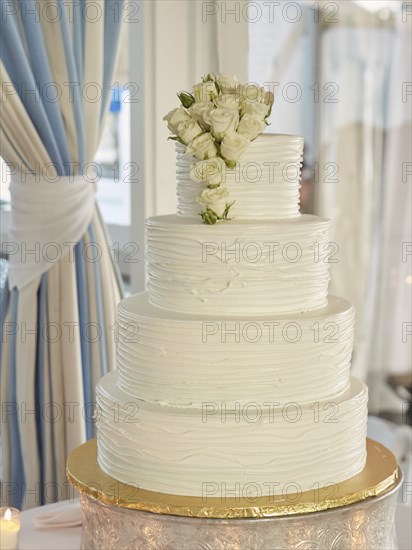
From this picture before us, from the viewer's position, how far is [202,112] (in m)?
1.94

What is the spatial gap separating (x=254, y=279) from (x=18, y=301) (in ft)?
4.63

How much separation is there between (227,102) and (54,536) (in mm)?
1231

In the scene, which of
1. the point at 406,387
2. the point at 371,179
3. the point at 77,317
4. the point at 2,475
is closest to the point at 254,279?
the point at 77,317

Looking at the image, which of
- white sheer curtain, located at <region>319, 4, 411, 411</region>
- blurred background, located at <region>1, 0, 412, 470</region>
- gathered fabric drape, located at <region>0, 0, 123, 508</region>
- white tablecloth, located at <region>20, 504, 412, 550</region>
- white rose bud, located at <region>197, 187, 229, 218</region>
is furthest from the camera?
white sheer curtain, located at <region>319, 4, 411, 411</region>

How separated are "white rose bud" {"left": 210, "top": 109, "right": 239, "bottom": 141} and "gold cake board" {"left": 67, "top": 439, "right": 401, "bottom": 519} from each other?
2.53 feet

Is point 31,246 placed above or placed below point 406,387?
above

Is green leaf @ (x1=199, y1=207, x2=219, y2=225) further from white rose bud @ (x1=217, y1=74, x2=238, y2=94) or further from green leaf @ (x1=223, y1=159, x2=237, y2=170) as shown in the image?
white rose bud @ (x1=217, y1=74, x2=238, y2=94)

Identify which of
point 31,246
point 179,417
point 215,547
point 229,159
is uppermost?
point 229,159

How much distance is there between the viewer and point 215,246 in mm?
1934

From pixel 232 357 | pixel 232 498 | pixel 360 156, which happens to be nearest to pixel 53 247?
pixel 232 357

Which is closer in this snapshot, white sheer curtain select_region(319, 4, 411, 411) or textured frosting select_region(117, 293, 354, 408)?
textured frosting select_region(117, 293, 354, 408)

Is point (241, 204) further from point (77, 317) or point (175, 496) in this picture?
point (77, 317)

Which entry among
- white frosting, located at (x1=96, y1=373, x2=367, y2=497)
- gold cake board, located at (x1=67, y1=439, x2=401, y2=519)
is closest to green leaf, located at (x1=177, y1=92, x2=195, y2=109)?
white frosting, located at (x1=96, y1=373, x2=367, y2=497)

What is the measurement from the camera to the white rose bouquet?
1919mm
